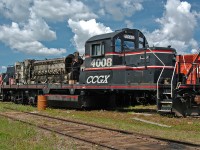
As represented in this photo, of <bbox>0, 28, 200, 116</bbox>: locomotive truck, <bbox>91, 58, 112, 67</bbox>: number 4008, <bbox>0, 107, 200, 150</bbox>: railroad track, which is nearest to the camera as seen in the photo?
<bbox>0, 107, 200, 150</bbox>: railroad track

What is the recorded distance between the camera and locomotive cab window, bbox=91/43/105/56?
17013 mm

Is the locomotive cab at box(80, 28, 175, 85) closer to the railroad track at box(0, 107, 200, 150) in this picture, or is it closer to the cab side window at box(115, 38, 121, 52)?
the cab side window at box(115, 38, 121, 52)

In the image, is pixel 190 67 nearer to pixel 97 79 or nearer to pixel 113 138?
pixel 97 79

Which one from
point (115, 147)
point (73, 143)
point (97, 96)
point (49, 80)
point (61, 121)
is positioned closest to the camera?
point (115, 147)

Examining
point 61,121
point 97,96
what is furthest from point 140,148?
point 97,96

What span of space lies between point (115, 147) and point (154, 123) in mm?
4841

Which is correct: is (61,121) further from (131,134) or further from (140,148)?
(140,148)

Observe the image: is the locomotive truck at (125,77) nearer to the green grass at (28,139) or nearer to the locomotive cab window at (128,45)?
the locomotive cab window at (128,45)

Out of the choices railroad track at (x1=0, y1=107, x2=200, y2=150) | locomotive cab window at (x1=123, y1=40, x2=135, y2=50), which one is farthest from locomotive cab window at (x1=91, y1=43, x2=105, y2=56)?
railroad track at (x1=0, y1=107, x2=200, y2=150)

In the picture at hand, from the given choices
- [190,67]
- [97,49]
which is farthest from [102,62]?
[190,67]

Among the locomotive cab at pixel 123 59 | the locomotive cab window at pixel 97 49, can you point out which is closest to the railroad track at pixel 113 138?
the locomotive cab at pixel 123 59

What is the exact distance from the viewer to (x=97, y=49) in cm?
1734

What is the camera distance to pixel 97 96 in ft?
62.0

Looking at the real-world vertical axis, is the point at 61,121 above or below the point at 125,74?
below
